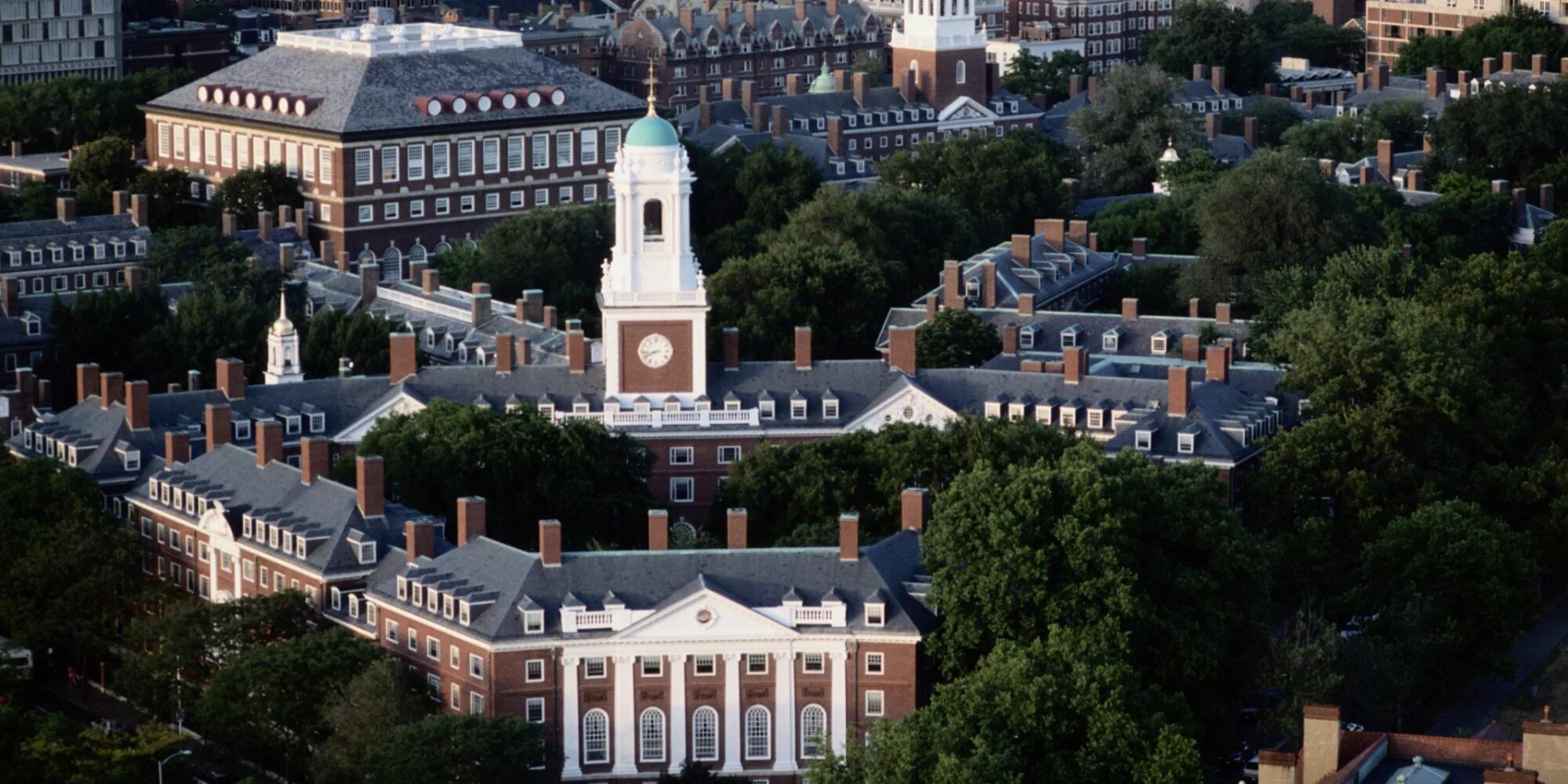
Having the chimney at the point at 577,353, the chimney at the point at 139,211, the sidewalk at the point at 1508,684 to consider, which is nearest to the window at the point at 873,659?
the sidewalk at the point at 1508,684

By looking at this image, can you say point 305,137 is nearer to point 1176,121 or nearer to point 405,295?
point 405,295

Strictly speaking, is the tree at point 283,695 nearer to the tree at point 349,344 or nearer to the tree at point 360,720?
A: the tree at point 360,720

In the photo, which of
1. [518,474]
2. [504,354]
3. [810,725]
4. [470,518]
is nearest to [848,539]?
[810,725]

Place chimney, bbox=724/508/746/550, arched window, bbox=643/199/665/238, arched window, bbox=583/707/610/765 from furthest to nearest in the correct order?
arched window, bbox=643/199/665/238 < chimney, bbox=724/508/746/550 < arched window, bbox=583/707/610/765

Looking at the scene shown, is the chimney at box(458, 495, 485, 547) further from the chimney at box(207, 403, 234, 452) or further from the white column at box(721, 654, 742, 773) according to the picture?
the chimney at box(207, 403, 234, 452)

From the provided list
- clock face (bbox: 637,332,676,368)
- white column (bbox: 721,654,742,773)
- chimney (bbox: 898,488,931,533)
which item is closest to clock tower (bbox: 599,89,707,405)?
clock face (bbox: 637,332,676,368)

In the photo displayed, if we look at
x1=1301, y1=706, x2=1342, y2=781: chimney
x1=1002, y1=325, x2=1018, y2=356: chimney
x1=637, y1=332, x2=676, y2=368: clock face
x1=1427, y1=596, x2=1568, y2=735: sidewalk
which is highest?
x1=637, y1=332, x2=676, y2=368: clock face

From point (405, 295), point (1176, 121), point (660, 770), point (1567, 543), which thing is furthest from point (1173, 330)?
point (1176, 121)
